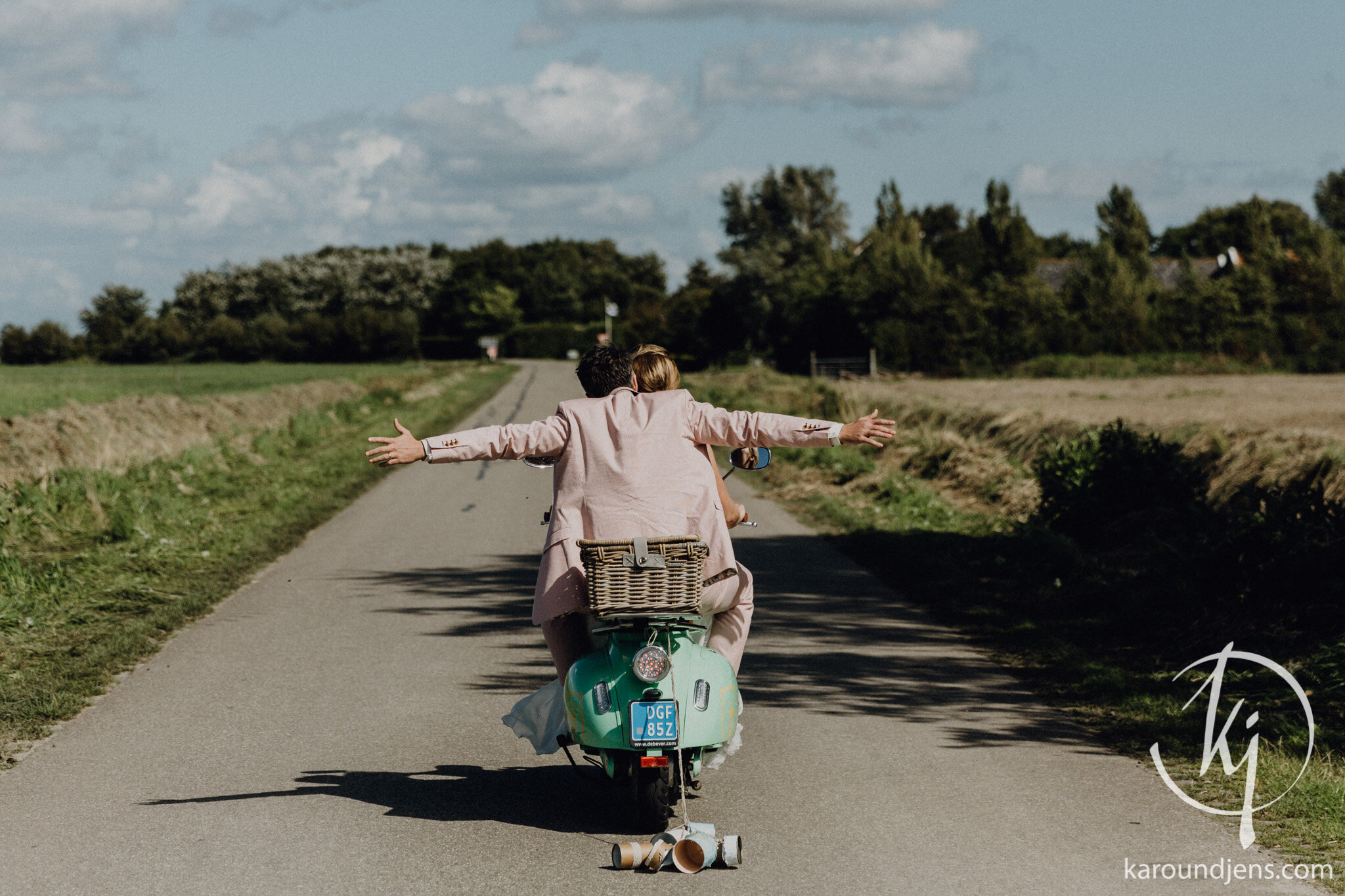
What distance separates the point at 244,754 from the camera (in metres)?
5.88

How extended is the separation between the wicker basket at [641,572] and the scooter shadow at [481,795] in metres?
1.08

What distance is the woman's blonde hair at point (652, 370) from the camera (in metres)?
5.14

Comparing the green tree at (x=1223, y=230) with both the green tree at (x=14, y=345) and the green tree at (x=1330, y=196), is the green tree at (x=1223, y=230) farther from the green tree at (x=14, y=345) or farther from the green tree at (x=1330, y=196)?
the green tree at (x=14, y=345)

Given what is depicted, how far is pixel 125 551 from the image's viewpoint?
11477 millimetres

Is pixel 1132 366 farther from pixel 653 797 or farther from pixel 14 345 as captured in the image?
pixel 14 345

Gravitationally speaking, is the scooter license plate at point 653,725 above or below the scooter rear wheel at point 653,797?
above

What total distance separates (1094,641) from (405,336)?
85.4 m

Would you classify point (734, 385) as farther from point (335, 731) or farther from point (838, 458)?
point (335, 731)

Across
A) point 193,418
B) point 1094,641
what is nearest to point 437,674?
point 1094,641

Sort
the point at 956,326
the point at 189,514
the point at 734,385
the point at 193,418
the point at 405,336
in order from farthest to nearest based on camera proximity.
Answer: the point at 405,336 < the point at 956,326 < the point at 734,385 < the point at 193,418 < the point at 189,514

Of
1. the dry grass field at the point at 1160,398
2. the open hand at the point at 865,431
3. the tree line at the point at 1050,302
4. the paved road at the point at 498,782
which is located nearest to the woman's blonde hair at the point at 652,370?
the open hand at the point at 865,431

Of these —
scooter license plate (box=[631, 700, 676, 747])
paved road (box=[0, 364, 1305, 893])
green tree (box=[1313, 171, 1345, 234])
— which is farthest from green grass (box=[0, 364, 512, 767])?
green tree (box=[1313, 171, 1345, 234])

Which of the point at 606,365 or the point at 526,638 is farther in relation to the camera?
the point at 526,638

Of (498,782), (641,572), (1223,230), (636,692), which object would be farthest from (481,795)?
(1223,230)
